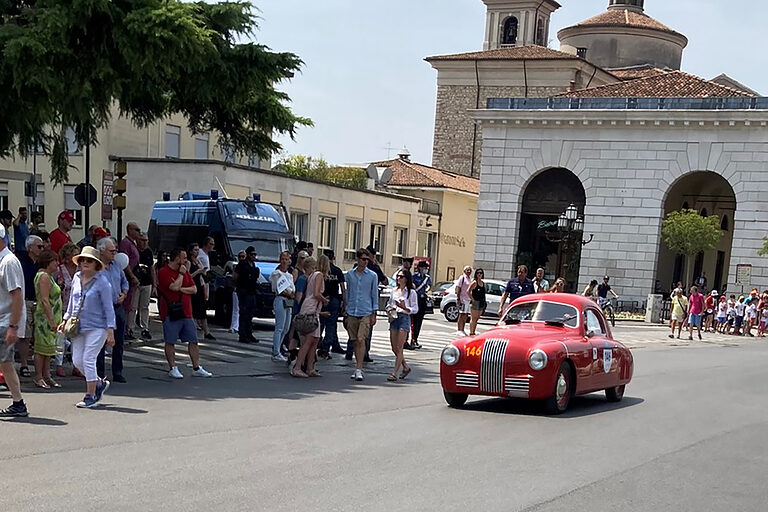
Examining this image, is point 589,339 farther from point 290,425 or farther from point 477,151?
point 477,151

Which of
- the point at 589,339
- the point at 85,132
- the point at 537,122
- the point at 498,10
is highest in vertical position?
the point at 498,10


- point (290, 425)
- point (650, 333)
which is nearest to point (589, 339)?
point (290, 425)

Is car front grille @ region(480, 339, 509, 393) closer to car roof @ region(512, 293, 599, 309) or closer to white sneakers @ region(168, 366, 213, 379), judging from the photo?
car roof @ region(512, 293, 599, 309)

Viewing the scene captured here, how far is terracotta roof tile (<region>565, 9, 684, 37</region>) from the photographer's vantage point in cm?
7431

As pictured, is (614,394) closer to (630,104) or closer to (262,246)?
(262,246)

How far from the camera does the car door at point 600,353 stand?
13.0 metres

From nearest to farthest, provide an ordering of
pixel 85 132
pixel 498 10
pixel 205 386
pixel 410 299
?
pixel 205 386
pixel 410 299
pixel 85 132
pixel 498 10

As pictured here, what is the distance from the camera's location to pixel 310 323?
14.4m

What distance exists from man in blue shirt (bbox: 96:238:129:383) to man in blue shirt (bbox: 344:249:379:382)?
11.9 ft

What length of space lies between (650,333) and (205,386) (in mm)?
25941

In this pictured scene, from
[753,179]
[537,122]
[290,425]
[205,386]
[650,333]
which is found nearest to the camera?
[290,425]

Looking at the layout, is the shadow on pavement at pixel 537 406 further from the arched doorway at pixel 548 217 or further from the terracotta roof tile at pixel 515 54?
the terracotta roof tile at pixel 515 54

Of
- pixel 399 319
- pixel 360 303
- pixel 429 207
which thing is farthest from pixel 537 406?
pixel 429 207

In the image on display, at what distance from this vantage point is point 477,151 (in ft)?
240
